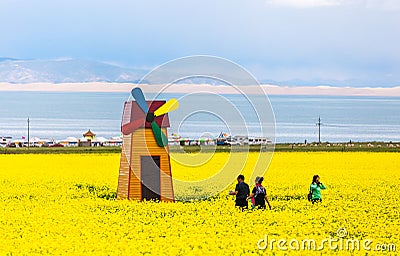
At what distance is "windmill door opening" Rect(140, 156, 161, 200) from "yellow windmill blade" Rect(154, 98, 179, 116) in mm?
1657

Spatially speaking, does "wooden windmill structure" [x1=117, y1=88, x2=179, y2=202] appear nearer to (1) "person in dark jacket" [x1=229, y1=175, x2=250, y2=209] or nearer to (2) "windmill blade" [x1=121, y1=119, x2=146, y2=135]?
(2) "windmill blade" [x1=121, y1=119, x2=146, y2=135]

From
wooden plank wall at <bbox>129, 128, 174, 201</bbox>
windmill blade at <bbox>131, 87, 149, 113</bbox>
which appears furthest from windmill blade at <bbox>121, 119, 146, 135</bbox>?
windmill blade at <bbox>131, 87, 149, 113</bbox>

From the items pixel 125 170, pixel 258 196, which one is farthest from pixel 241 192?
pixel 125 170

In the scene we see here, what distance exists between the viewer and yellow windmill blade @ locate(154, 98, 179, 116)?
1217 inches

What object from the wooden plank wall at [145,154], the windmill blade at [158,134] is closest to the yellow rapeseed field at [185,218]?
the wooden plank wall at [145,154]

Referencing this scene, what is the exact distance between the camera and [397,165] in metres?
48.3

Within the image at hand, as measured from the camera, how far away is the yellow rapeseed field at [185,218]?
66.1ft

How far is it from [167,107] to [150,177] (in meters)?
2.63

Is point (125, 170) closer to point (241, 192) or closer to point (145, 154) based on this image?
point (145, 154)

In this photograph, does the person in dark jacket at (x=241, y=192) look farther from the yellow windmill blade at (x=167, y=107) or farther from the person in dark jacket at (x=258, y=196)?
the yellow windmill blade at (x=167, y=107)

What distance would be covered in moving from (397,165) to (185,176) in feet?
48.1

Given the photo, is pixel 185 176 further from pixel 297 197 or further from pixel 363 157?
pixel 363 157

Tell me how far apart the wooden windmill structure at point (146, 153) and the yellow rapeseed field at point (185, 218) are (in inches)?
44.0

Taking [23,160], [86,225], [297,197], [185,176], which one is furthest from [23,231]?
[23,160]
